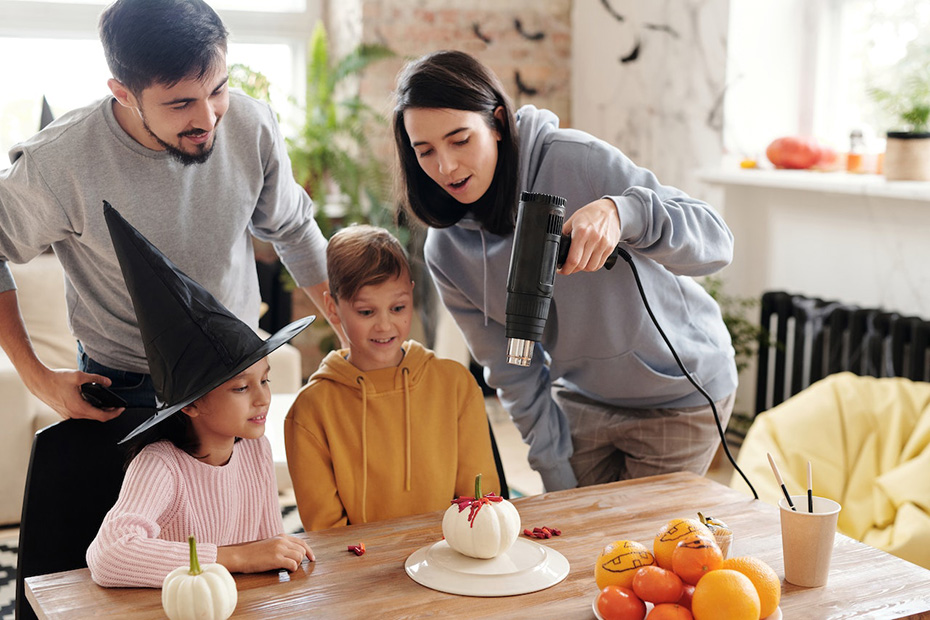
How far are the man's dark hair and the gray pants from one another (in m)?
1.03

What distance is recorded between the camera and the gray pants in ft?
6.43

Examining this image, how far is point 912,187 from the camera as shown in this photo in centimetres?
330

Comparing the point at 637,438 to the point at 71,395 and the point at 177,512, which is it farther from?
the point at 71,395

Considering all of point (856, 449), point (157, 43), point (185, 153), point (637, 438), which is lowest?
point (856, 449)

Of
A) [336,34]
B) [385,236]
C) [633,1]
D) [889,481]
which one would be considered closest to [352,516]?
[385,236]

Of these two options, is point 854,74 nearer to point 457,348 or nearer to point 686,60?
point 686,60

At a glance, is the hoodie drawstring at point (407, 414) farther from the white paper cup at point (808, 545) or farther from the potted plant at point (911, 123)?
the potted plant at point (911, 123)

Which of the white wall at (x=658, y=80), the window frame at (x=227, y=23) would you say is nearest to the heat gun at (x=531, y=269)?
the white wall at (x=658, y=80)

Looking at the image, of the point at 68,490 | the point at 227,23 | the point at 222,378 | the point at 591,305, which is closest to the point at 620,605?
the point at 222,378

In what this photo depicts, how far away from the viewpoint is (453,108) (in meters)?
1.68

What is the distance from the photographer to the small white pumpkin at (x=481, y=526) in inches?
54.1

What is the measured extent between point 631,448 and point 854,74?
105 inches

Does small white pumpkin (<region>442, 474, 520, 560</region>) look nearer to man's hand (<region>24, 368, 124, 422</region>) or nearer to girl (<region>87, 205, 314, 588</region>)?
girl (<region>87, 205, 314, 588</region>)

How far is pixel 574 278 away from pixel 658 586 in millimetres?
747
